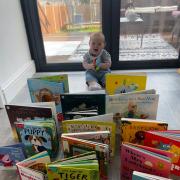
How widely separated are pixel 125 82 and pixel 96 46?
0.54 m

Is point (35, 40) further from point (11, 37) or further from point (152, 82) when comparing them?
point (152, 82)

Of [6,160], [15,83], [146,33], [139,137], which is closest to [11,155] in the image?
[6,160]

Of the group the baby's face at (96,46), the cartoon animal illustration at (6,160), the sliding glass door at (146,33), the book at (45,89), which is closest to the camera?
the cartoon animal illustration at (6,160)

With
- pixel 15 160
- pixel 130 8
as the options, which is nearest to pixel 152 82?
pixel 130 8

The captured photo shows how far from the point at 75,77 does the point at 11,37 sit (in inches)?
27.7

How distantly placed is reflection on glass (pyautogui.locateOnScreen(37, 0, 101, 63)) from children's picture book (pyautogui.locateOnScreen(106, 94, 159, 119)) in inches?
52.4

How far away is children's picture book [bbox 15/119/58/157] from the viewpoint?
989mm

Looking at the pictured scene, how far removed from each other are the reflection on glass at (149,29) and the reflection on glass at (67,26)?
0.31 meters

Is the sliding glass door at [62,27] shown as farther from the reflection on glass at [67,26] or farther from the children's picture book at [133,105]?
the children's picture book at [133,105]

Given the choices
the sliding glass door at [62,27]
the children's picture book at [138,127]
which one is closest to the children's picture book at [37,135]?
the children's picture book at [138,127]

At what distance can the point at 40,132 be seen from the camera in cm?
100

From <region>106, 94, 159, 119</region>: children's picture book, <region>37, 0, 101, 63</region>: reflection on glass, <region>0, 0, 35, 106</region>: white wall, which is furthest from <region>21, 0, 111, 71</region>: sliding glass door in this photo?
<region>106, 94, 159, 119</region>: children's picture book

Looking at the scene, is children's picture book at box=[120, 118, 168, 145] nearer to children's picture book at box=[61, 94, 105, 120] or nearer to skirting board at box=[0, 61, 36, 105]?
children's picture book at box=[61, 94, 105, 120]

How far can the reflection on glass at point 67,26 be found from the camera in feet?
7.17
